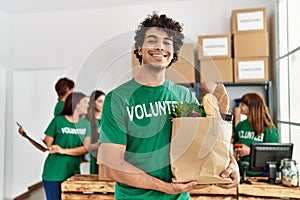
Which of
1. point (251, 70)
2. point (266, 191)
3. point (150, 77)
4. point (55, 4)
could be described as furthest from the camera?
point (55, 4)

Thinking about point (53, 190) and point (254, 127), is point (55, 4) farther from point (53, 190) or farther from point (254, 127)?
point (254, 127)

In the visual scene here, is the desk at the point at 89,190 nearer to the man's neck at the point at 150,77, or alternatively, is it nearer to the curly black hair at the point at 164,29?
the man's neck at the point at 150,77

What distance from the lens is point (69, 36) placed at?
401 centimetres

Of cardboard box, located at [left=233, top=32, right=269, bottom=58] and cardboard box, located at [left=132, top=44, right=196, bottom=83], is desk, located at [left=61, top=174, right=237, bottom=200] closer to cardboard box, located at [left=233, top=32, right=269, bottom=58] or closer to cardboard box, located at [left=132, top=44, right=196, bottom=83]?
cardboard box, located at [left=132, top=44, right=196, bottom=83]

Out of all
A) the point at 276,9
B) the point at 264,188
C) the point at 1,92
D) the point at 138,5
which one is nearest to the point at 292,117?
the point at 264,188

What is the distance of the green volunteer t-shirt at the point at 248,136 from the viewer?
2.65m

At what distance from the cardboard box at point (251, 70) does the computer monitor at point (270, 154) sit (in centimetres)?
104

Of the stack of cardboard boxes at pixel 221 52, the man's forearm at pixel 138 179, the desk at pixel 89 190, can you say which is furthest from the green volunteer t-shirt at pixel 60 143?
the man's forearm at pixel 138 179

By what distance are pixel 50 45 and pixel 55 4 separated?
0.57 metres

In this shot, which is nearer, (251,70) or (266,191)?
(266,191)

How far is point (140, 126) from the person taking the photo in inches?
37.1

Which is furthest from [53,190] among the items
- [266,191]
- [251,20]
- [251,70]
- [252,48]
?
[251,20]

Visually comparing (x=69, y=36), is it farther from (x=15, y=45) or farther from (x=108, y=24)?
(x=15, y=45)

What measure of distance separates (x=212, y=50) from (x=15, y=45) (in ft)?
8.89
